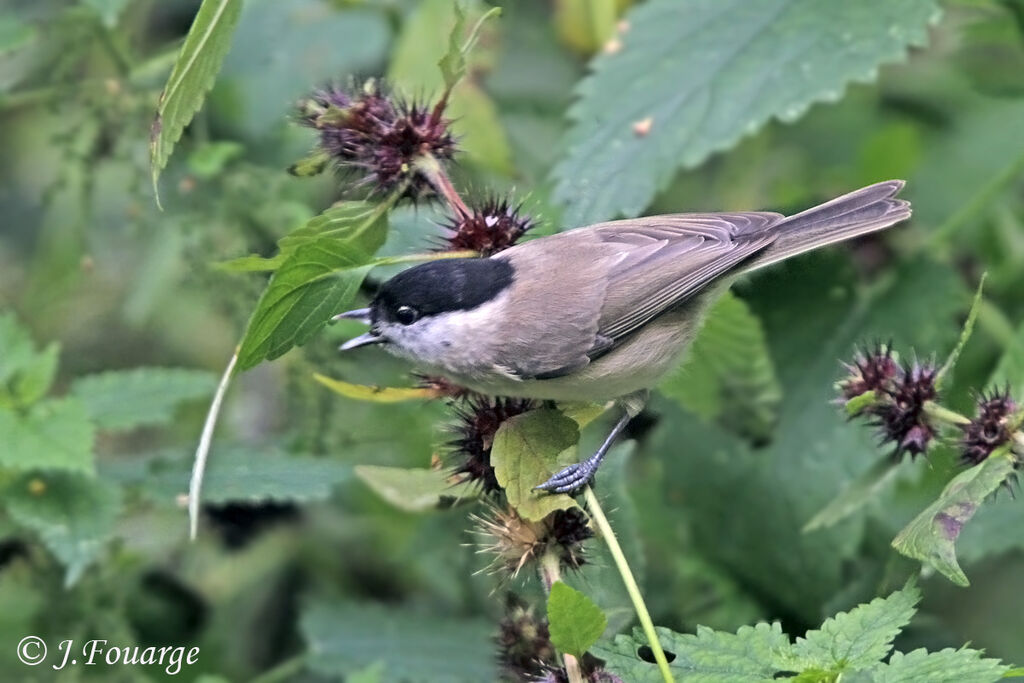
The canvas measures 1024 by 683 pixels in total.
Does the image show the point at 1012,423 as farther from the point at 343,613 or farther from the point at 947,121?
the point at 947,121

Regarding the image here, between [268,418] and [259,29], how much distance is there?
1.41 metres

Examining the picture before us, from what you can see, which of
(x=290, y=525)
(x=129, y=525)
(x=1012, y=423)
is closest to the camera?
(x=1012, y=423)

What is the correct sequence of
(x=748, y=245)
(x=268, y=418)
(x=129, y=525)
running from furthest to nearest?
(x=268, y=418)
(x=129, y=525)
(x=748, y=245)

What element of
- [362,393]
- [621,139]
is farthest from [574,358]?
[621,139]

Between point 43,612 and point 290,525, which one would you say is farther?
point 290,525

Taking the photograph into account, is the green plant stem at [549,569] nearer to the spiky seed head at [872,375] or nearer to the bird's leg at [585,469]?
the bird's leg at [585,469]

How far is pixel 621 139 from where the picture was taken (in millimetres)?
2943

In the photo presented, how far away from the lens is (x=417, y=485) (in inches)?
84.6

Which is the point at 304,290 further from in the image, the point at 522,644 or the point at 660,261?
the point at 660,261

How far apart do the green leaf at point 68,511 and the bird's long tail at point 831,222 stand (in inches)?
61.7

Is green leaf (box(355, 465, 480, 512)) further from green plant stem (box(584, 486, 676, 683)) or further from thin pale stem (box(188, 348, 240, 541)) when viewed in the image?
thin pale stem (box(188, 348, 240, 541))

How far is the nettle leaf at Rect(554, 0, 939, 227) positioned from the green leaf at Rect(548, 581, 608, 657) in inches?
50.1

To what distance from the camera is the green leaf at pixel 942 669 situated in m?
1.68

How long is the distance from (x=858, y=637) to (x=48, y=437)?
175 centimetres
